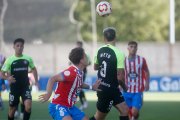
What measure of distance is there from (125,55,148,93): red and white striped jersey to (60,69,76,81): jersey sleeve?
5113 mm

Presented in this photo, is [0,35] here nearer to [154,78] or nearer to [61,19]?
[61,19]

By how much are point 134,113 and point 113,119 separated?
265 cm

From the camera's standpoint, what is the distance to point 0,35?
52719 millimetres

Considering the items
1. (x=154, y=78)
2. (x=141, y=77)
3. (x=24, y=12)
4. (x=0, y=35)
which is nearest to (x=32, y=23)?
(x=24, y=12)

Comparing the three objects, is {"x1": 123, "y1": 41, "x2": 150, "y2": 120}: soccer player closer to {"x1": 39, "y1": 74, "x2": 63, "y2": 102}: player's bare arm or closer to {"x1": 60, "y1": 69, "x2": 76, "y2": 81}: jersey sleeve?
{"x1": 60, "y1": 69, "x2": 76, "y2": 81}: jersey sleeve

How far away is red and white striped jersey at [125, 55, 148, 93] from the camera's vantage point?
16469 millimetres

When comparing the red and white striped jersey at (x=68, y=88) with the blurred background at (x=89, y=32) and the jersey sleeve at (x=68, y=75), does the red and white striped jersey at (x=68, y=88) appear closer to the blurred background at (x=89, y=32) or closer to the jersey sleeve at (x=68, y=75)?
the jersey sleeve at (x=68, y=75)

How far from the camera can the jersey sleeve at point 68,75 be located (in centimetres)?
1140

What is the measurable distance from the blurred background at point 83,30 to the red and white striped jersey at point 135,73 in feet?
63.5

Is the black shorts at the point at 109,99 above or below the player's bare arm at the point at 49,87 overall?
below

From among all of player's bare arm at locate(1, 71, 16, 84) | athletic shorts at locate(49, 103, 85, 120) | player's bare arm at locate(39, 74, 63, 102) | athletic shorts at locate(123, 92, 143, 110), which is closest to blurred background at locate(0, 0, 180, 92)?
athletic shorts at locate(123, 92, 143, 110)

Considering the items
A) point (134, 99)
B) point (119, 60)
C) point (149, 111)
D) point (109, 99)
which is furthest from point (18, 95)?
point (149, 111)

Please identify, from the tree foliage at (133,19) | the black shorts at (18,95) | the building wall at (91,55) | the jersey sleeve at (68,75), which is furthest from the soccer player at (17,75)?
the tree foliage at (133,19)

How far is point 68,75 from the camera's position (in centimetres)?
→ 1143
